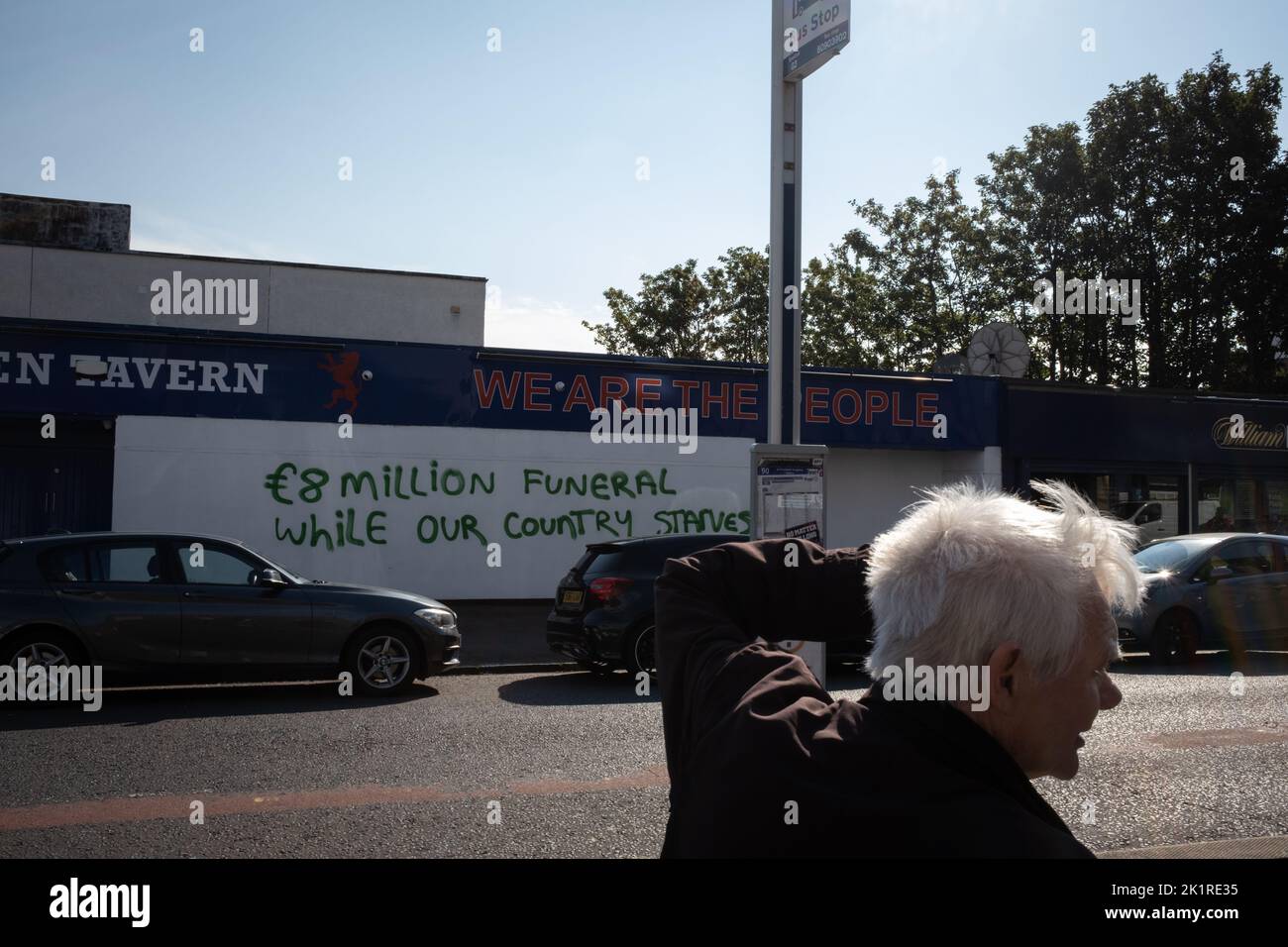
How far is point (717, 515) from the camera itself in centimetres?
Answer: 1956

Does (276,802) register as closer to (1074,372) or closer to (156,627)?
(156,627)

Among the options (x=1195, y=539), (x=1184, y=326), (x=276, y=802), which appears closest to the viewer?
(x=276, y=802)

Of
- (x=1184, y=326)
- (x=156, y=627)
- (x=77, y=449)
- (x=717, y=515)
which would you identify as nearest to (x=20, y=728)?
(x=156, y=627)

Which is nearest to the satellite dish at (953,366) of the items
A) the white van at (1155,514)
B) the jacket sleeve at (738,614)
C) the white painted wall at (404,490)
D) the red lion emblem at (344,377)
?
the white van at (1155,514)

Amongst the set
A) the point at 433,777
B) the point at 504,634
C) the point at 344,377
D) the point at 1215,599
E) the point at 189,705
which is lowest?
the point at 504,634

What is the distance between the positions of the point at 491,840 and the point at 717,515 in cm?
1413

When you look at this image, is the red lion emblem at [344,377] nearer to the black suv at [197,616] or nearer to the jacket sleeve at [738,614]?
the black suv at [197,616]

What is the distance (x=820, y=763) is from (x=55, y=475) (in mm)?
18050

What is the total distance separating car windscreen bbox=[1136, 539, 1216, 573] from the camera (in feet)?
44.3

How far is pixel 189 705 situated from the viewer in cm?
965

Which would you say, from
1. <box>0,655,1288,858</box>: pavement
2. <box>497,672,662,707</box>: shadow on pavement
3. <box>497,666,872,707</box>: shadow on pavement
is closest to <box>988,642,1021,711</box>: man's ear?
<box>0,655,1288,858</box>: pavement
